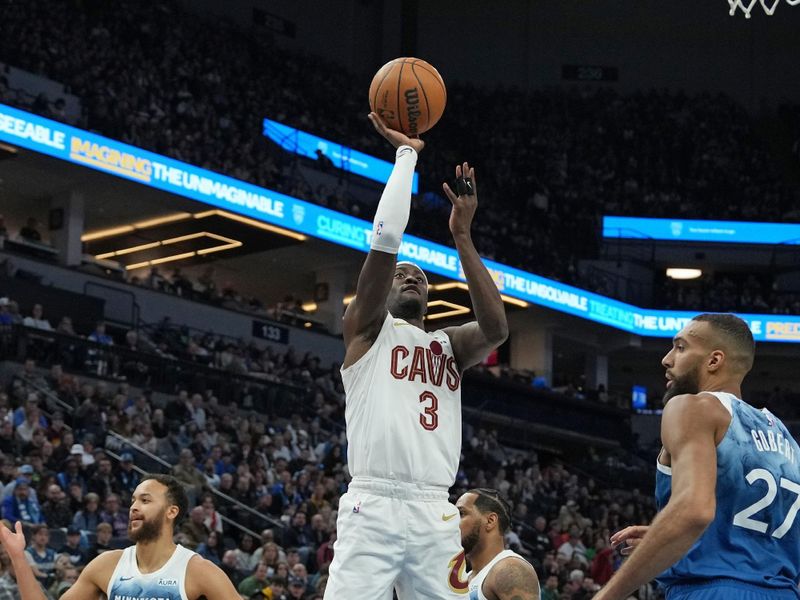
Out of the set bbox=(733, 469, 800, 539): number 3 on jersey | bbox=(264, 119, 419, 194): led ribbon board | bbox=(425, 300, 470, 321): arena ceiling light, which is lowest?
bbox=(733, 469, 800, 539): number 3 on jersey

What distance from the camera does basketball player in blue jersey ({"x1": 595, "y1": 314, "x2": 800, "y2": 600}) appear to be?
13.4 ft

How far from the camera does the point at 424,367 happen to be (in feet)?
18.9

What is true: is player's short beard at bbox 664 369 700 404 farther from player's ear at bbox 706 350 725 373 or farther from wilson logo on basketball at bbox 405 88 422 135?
wilson logo on basketball at bbox 405 88 422 135

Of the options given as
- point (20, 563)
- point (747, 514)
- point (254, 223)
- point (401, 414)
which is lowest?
point (20, 563)

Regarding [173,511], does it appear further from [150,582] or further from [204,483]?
[204,483]

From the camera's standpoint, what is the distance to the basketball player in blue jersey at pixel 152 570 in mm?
6438

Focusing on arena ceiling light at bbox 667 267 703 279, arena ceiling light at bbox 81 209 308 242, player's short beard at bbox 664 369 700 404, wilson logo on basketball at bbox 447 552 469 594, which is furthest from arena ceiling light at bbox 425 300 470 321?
player's short beard at bbox 664 369 700 404

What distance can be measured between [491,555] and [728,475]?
303 centimetres

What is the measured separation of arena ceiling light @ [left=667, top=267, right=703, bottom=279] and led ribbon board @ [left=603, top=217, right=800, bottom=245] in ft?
4.51

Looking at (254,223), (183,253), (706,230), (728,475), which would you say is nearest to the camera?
(728,475)

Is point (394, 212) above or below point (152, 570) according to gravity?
above

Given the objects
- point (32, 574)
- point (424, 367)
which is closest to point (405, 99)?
point (424, 367)

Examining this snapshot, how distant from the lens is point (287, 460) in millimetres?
19594

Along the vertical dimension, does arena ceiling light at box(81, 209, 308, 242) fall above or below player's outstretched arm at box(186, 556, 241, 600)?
above
